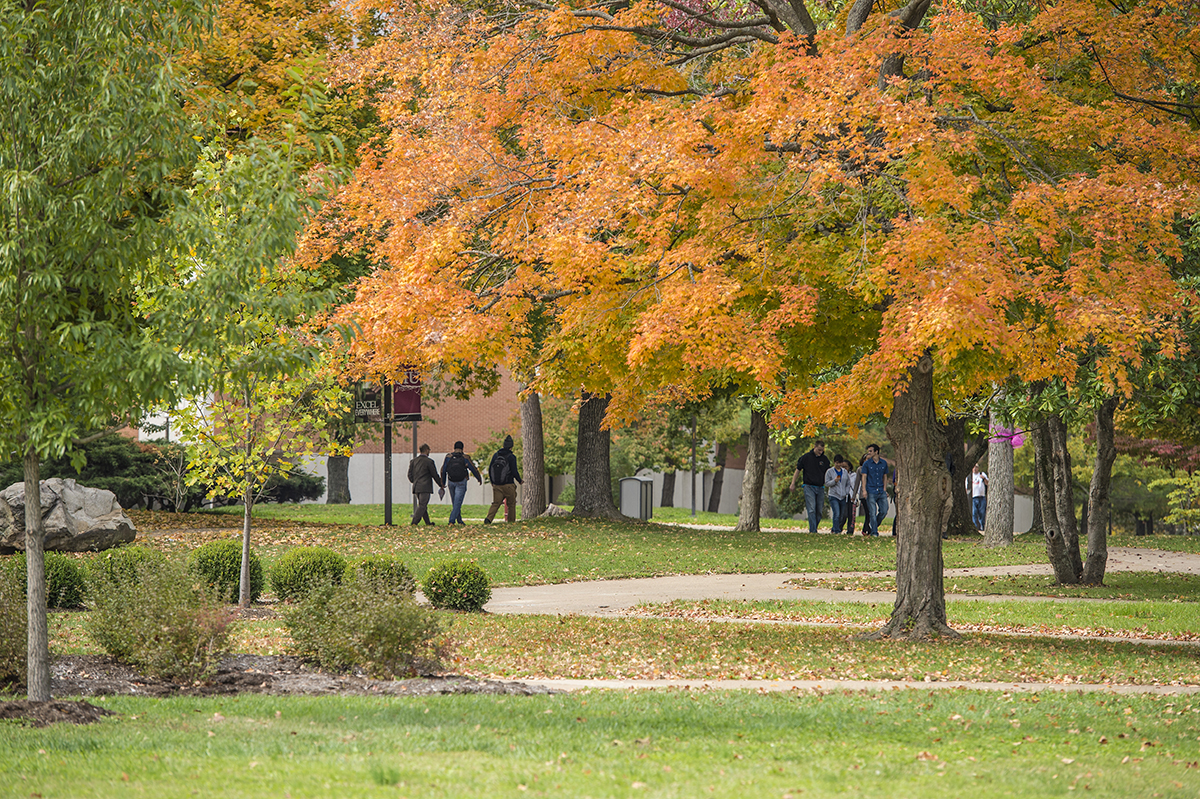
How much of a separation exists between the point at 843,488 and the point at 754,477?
2157mm

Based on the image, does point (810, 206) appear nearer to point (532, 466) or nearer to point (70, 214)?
point (70, 214)

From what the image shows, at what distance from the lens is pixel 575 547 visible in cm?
2083

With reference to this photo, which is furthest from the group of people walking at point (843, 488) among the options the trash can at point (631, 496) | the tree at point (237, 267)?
the tree at point (237, 267)

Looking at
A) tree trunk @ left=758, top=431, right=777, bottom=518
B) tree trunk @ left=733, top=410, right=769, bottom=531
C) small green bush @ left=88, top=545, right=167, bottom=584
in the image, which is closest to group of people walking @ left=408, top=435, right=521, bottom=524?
tree trunk @ left=733, top=410, right=769, bottom=531

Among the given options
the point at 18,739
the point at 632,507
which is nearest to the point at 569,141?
the point at 18,739

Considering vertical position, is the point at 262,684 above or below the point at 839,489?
below

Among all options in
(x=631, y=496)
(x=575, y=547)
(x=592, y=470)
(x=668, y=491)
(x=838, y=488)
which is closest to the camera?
(x=575, y=547)

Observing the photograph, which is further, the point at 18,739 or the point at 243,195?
the point at 243,195

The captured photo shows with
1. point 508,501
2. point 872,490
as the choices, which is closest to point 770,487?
point 872,490

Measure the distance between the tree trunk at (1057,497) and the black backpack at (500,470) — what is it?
→ 36.6 ft

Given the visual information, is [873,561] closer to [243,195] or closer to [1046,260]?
[1046,260]

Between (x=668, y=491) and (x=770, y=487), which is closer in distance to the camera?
(x=770, y=487)

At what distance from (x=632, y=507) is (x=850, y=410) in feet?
96.4

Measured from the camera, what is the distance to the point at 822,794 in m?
5.74
